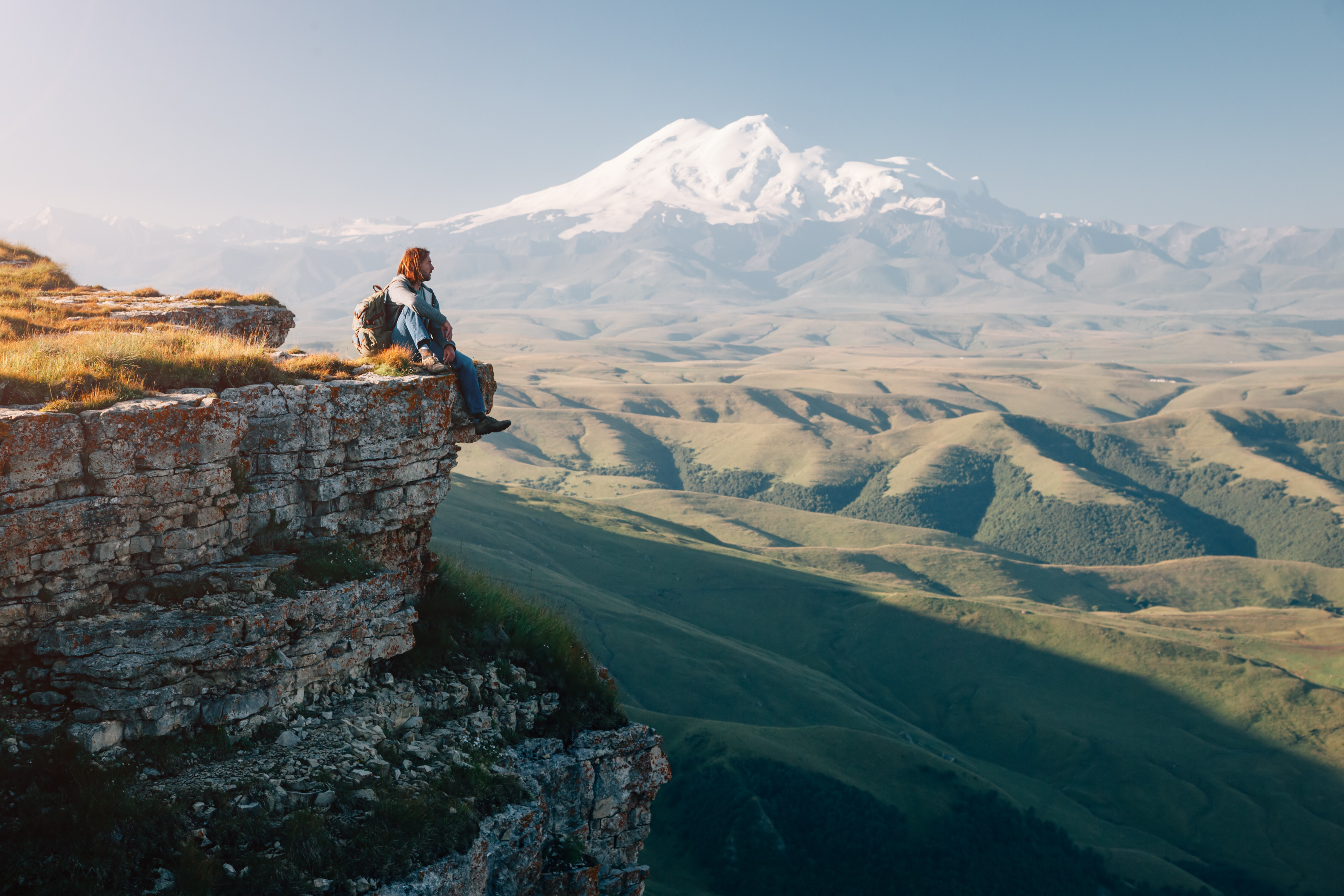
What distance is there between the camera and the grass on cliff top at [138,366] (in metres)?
11.6

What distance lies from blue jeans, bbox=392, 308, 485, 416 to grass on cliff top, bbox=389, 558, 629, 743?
3645mm

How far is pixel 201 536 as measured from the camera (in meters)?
12.3

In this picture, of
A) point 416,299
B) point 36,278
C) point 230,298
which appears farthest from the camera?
point 36,278

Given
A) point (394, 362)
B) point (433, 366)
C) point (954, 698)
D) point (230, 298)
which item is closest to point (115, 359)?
point (394, 362)

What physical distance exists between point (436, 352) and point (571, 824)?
9.31 metres

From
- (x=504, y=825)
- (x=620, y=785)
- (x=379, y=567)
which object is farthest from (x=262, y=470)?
(x=620, y=785)

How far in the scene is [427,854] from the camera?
12.0 m

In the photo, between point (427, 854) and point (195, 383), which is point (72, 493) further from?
point (427, 854)

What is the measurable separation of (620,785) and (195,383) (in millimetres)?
10736

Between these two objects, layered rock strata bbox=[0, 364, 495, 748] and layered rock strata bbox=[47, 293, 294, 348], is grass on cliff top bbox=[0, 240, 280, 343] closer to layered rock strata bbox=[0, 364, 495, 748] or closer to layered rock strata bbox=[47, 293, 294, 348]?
layered rock strata bbox=[47, 293, 294, 348]

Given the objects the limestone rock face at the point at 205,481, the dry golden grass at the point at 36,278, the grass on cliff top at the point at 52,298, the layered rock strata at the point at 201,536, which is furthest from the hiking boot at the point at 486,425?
the dry golden grass at the point at 36,278

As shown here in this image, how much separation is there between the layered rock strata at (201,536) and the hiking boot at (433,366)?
0.34 meters

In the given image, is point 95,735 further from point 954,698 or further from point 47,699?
point 954,698

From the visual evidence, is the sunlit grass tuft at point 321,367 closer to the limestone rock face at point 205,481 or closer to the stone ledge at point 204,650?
the limestone rock face at point 205,481
